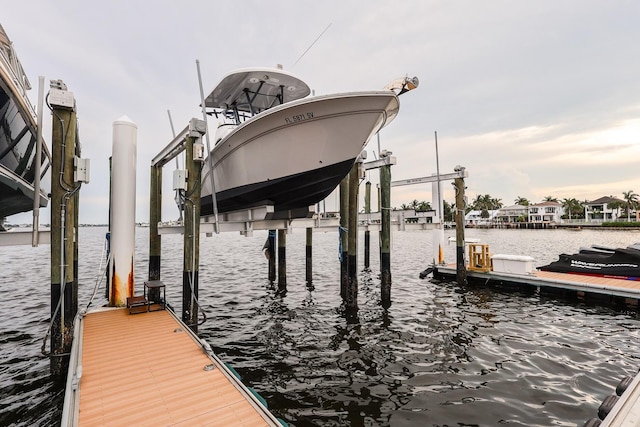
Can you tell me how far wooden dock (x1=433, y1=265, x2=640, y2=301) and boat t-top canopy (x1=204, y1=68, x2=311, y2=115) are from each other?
36.9 ft

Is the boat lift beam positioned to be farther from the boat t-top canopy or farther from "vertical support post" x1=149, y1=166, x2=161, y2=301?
"vertical support post" x1=149, y1=166, x2=161, y2=301

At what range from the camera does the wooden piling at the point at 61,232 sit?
6020 millimetres

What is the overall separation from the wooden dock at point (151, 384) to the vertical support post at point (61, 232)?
0.37 meters

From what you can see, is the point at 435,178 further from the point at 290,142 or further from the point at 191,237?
the point at 191,237

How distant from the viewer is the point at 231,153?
9016mm

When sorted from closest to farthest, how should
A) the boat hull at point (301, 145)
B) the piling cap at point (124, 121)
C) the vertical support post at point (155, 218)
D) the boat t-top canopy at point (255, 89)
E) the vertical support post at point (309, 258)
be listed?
the boat hull at point (301, 145), the piling cap at point (124, 121), the boat t-top canopy at point (255, 89), the vertical support post at point (155, 218), the vertical support post at point (309, 258)

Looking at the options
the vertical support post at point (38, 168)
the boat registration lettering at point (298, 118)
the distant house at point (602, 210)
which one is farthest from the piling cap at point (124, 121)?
the distant house at point (602, 210)

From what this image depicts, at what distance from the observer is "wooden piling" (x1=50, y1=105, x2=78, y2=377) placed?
6.02m

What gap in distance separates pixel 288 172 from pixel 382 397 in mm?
5345

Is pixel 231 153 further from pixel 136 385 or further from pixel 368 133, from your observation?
pixel 136 385

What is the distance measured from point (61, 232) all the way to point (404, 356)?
7.69 metres

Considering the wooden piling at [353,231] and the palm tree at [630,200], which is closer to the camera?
the wooden piling at [353,231]

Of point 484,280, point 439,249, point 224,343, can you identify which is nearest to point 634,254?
point 484,280

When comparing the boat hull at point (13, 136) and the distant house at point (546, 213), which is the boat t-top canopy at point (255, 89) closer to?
the boat hull at point (13, 136)
